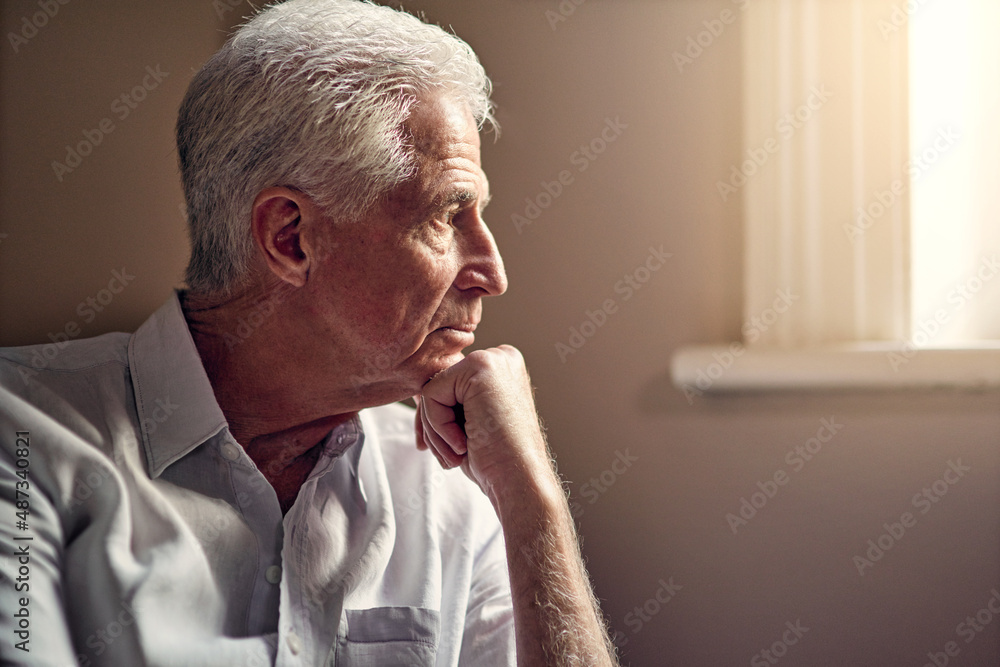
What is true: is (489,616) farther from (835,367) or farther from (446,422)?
(835,367)

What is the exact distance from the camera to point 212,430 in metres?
0.99

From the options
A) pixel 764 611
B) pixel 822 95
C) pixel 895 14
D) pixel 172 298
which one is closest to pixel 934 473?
pixel 764 611

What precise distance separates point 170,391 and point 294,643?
1.25 ft

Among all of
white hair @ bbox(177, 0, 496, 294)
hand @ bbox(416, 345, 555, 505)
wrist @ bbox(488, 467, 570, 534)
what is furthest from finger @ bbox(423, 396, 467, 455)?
white hair @ bbox(177, 0, 496, 294)

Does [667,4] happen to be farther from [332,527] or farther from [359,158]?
[332,527]

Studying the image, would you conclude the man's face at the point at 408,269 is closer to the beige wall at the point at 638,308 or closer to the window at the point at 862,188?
the beige wall at the point at 638,308

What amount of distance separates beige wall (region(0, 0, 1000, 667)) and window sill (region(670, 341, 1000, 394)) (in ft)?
0.13

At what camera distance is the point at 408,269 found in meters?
1.04

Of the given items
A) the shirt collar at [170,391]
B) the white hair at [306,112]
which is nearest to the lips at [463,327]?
the white hair at [306,112]

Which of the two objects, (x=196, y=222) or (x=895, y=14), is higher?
(x=895, y=14)

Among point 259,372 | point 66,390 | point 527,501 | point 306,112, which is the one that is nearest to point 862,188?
point 527,501

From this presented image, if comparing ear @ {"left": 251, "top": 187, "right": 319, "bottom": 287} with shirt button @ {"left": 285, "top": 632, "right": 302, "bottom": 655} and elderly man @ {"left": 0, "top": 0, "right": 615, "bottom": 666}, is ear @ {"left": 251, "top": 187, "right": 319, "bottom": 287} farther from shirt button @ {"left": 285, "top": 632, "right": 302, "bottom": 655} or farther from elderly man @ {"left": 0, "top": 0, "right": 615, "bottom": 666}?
shirt button @ {"left": 285, "top": 632, "right": 302, "bottom": 655}

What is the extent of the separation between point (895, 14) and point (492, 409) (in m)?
1.10

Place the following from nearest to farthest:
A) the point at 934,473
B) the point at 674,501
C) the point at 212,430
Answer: the point at 212,430
the point at 934,473
the point at 674,501
